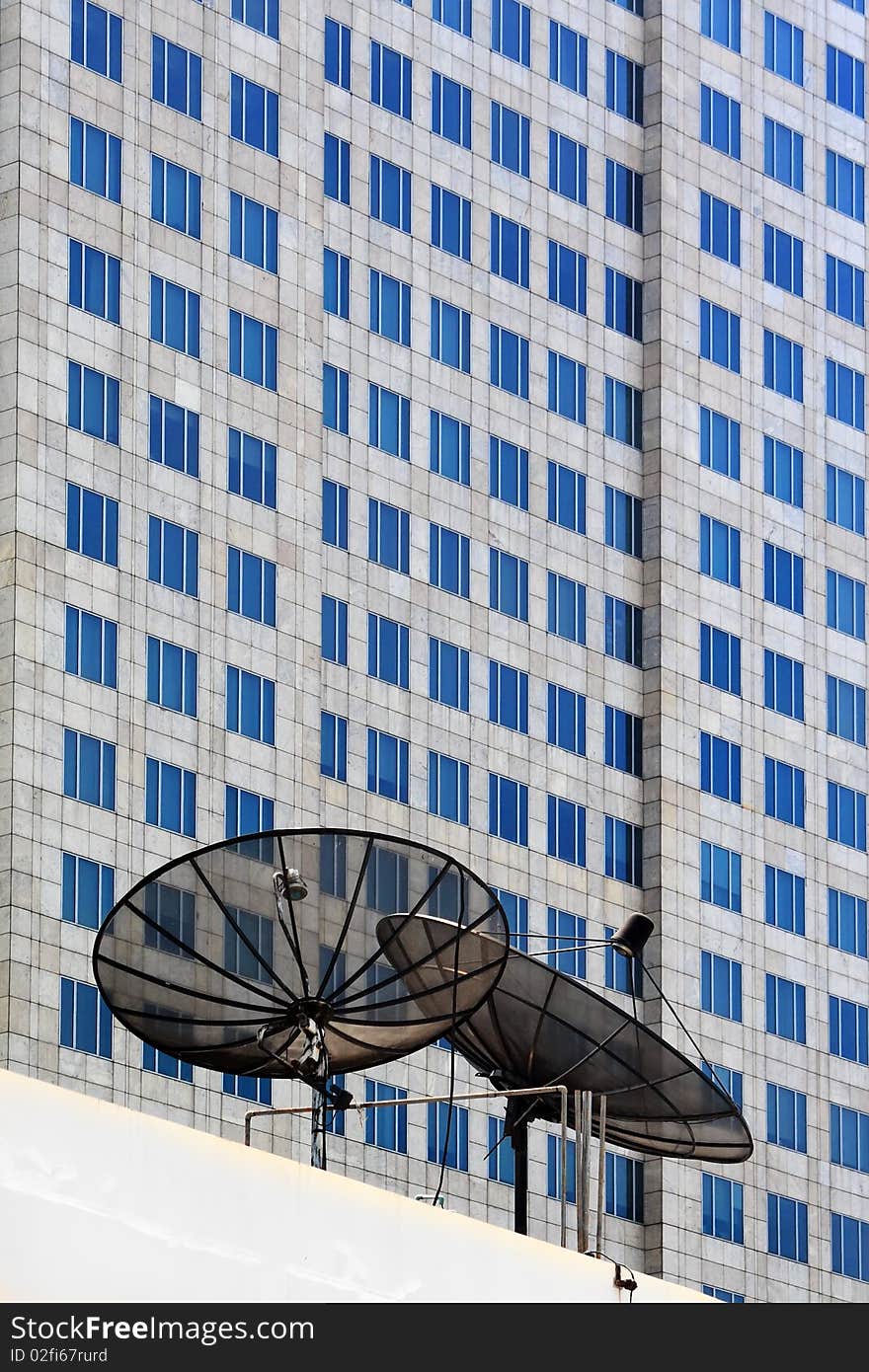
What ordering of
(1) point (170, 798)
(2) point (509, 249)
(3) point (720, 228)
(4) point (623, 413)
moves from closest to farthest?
(1) point (170, 798) < (2) point (509, 249) < (4) point (623, 413) < (3) point (720, 228)

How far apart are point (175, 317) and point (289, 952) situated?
50.2 metres

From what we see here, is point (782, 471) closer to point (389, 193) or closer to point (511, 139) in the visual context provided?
point (511, 139)

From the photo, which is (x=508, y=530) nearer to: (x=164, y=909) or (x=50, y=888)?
(x=50, y=888)

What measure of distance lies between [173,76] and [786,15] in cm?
3144

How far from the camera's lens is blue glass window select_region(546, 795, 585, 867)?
9256 centimetres

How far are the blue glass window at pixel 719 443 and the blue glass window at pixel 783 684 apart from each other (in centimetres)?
626

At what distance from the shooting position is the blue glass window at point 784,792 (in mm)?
100750

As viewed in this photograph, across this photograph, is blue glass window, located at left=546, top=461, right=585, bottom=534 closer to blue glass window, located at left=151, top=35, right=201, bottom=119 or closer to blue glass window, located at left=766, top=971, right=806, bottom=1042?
blue glass window, located at left=766, top=971, right=806, bottom=1042

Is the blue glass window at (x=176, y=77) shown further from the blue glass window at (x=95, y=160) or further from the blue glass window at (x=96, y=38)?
the blue glass window at (x=95, y=160)

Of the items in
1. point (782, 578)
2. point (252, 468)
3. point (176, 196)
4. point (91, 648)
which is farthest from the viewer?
point (782, 578)

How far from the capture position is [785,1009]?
99250 mm

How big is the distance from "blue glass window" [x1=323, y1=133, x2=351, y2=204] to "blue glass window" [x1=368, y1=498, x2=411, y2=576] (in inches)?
358

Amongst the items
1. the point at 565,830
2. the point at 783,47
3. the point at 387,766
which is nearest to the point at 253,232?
the point at 387,766

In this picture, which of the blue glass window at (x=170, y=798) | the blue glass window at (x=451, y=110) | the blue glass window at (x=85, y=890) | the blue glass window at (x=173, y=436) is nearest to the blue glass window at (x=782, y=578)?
the blue glass window at (x=451, y=110)
